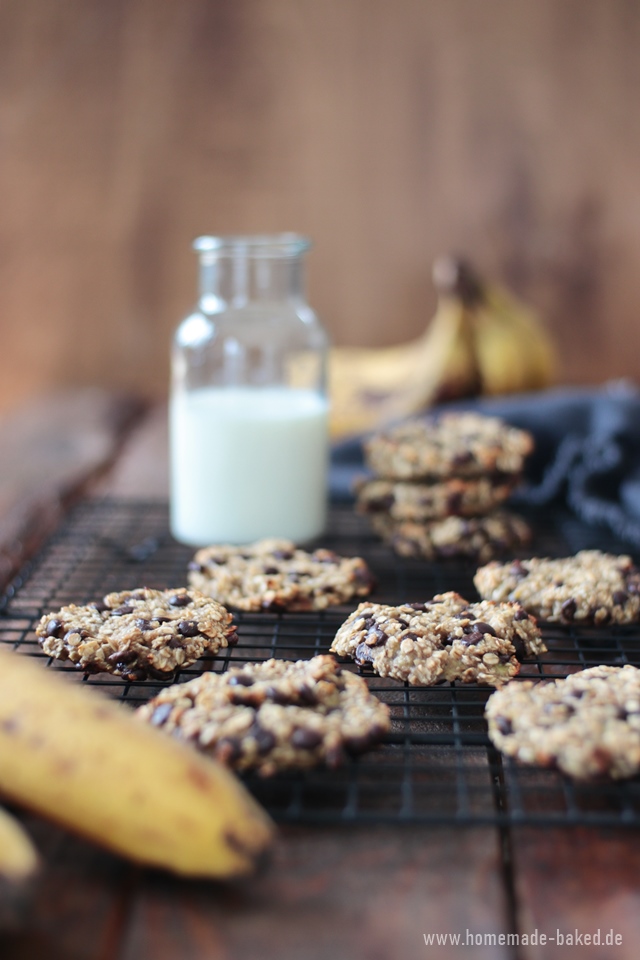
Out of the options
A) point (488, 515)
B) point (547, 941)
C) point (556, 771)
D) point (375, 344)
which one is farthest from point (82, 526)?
point (375, 344)

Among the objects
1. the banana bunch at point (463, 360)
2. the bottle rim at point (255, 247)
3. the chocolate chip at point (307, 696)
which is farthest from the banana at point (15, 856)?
the banana bunch at point (463, 360)

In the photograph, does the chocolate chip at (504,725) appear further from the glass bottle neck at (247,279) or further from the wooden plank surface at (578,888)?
the glass bottle neck at (247,279)

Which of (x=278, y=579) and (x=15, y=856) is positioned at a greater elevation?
(x=15, y=856)

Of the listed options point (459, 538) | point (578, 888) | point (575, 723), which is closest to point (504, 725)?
point (575, 723)

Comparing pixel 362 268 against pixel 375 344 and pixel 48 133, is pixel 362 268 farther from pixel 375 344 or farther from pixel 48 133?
pixel 48 133

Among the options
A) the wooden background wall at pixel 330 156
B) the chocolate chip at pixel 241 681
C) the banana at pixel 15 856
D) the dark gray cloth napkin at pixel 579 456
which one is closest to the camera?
the banana at pixel 15 856

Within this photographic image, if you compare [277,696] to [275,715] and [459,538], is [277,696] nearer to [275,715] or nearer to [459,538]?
[275,715]
